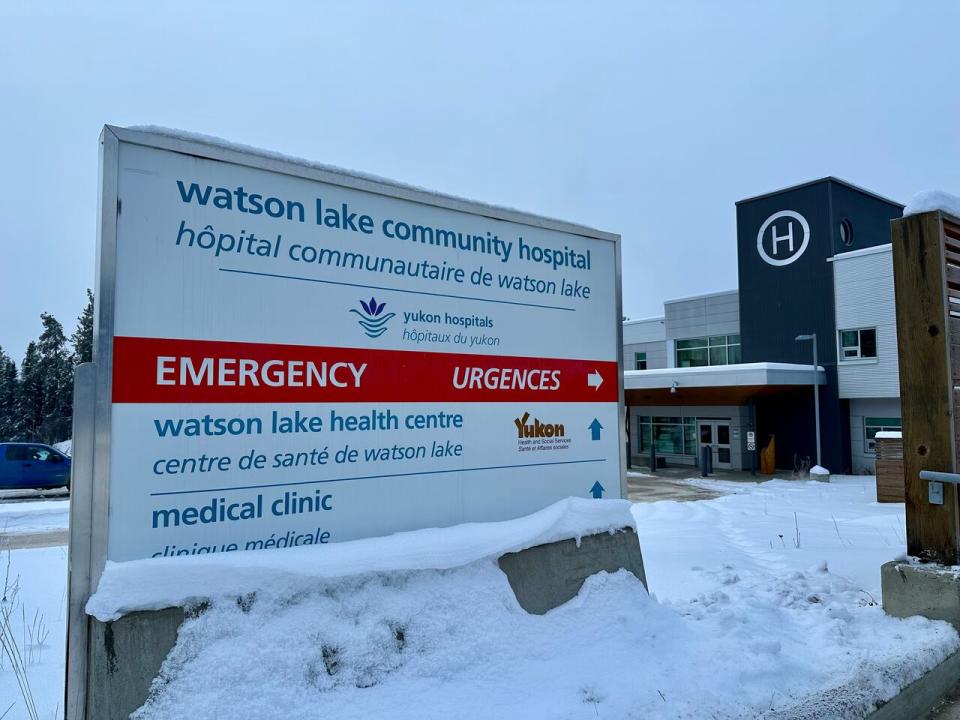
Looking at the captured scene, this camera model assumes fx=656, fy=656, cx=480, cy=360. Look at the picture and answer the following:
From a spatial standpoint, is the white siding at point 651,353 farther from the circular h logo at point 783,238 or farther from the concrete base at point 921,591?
the concrete base at point 921,591

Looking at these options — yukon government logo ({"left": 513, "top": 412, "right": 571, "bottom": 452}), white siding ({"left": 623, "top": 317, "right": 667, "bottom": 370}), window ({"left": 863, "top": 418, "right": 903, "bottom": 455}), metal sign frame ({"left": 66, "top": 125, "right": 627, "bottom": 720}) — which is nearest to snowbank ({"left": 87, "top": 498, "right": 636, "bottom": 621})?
metal sign frame ({"left": 66, "top": 125, "right": 627, "bottom": 720})

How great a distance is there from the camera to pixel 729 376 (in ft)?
75.6

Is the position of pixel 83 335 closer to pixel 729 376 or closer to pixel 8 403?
pixel 8 403

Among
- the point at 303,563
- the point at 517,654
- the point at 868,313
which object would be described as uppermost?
the point at 868,313

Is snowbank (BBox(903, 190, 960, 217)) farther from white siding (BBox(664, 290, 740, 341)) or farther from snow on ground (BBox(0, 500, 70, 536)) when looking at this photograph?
white siding (BBox(664, 290, 740, 341))

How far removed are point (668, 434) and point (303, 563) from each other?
1104 inches

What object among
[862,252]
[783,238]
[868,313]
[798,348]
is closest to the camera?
[868,313]

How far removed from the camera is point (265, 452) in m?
3.67

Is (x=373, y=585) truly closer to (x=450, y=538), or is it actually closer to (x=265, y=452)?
(x=450, y=538)

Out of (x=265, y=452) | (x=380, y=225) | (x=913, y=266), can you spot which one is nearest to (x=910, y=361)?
(x=913, y=266)

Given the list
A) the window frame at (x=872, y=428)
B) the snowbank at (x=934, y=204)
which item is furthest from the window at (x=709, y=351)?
the snowbank at (x=934, y=204)

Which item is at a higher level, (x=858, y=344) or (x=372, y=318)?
(x=858, y=344)

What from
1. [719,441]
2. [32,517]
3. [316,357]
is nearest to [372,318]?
[316,357]

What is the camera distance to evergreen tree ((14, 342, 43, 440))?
53562 millimetres
